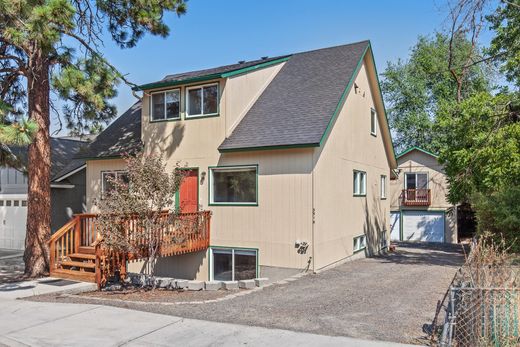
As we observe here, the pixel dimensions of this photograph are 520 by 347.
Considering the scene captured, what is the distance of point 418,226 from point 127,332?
86.5 feet

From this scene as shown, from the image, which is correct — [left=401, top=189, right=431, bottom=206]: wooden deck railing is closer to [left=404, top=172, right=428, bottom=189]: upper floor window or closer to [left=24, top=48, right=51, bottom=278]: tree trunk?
[left=404, top=172, right=428, bottom=189]: upper floor window

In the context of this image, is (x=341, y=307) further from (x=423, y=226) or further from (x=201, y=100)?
(x=423, y=226)

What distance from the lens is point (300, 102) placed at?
13008mm

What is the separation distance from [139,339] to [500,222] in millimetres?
11830

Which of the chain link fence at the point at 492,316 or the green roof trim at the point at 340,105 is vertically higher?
the green roof trim at the point at 340,105

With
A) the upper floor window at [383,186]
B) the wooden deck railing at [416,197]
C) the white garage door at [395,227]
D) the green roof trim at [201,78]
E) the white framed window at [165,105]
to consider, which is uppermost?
the green roof trim at [201,78]

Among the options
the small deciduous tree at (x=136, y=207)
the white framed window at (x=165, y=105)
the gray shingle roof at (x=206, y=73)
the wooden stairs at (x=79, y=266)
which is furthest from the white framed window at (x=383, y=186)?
the wooden stairs at (x=79, y=266)

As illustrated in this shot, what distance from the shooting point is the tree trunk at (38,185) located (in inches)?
430

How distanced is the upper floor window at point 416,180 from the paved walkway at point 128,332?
83.8ft

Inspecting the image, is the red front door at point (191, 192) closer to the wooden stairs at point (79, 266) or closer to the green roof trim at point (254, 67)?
the green roof trim at point (254, 67)

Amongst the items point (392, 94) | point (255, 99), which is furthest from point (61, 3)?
point (392, 94)

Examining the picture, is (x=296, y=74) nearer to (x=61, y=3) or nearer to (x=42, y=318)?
(x=61, y=3)

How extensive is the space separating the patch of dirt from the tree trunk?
278 cm

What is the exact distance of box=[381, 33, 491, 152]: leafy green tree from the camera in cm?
3500
